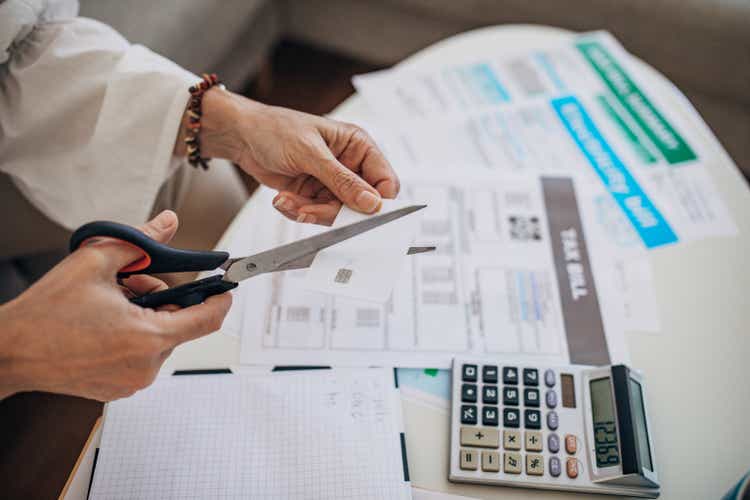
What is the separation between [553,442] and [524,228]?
0.27 metres

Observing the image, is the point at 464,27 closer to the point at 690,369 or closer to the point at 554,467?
the point at 690,369

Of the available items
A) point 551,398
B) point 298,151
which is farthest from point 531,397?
point 298,151

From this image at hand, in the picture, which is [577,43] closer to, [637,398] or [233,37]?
[637,398]

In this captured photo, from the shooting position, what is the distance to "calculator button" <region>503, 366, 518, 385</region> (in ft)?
1.89

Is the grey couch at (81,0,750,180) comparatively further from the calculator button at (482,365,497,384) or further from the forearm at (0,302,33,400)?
the calculator button at (482,365,497,384)

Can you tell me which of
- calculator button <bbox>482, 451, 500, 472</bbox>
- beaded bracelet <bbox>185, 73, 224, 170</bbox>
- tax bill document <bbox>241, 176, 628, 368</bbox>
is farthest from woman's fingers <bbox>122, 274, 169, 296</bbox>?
calculator button <bbox>482, 451, 500, 472</bbox>

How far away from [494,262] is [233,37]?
94cm

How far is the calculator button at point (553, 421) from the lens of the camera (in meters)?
0.55

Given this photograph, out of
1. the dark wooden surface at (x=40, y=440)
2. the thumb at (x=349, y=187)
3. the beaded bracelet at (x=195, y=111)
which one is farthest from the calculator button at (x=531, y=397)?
the dark wooden surface at (x=40, y=440)

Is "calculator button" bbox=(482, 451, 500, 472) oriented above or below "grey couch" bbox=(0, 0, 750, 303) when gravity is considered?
Answer: below

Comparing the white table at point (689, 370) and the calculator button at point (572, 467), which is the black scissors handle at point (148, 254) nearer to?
the white table at point (689, 370)

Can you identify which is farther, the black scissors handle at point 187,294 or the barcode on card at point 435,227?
the barcode on card at point 435,227

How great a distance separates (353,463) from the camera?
1.73 feet

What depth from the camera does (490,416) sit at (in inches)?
21.9
